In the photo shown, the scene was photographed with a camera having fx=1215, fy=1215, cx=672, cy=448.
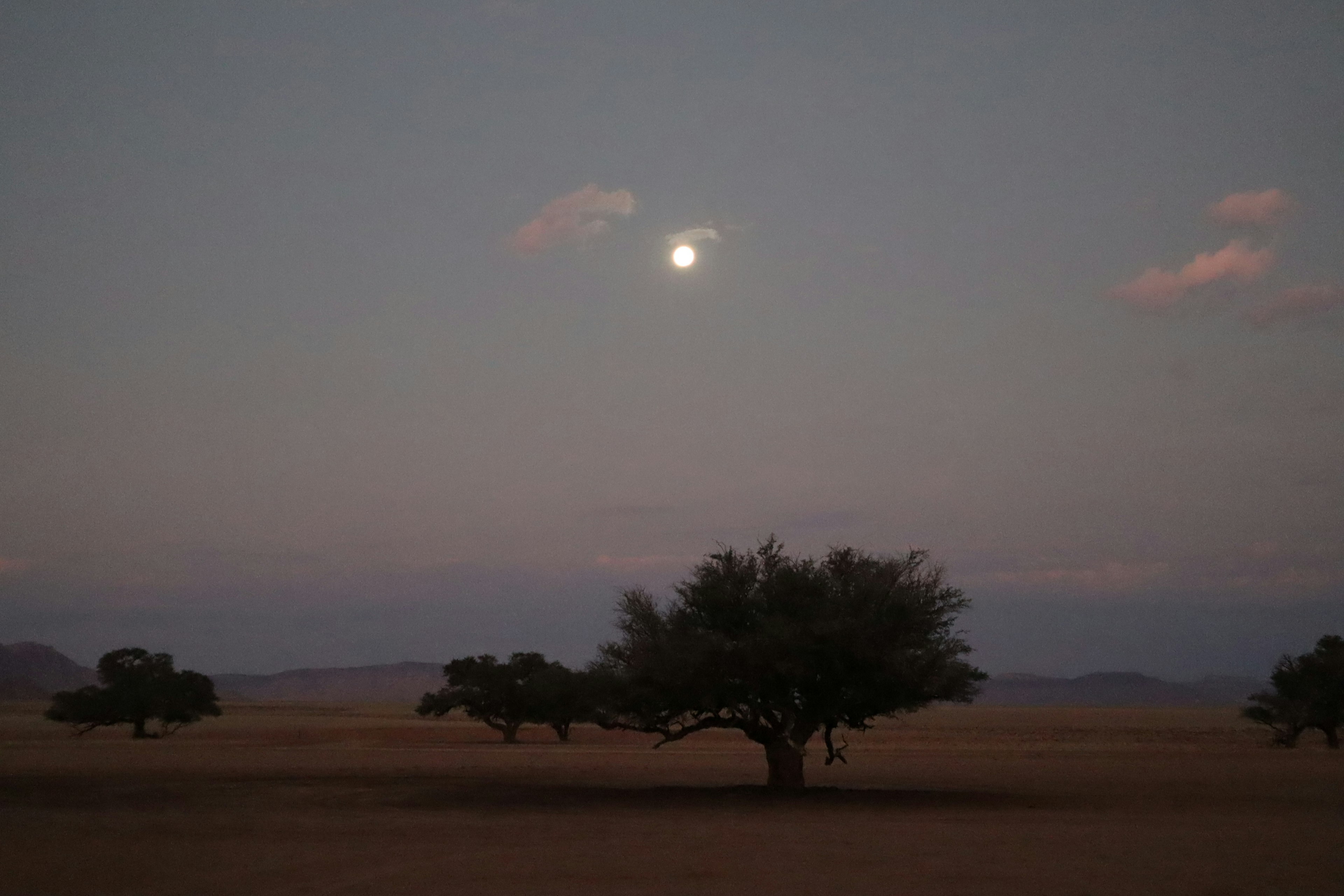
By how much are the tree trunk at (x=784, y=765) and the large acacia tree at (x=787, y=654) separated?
33 millimetres

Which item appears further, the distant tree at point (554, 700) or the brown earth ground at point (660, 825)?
the distant tree at point (554, 700)

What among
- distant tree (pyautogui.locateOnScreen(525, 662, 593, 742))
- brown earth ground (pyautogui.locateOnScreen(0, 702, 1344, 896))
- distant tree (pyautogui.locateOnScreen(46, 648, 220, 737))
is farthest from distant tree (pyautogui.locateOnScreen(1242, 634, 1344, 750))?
distant tree (pyautogui.locateOnScreen(46, 648, 220, 737))

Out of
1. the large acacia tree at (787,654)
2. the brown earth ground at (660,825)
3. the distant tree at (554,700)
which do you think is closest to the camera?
the brown earth ground at (660,825)

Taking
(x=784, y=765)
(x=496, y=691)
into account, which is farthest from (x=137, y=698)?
(x=784, y=765)

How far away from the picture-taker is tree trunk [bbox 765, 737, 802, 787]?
104 feet

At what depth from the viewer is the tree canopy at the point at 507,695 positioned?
77875 millimetres

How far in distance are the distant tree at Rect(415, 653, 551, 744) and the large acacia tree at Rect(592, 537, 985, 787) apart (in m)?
48.2

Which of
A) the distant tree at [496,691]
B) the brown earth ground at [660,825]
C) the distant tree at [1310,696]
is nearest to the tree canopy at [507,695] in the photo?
the distant tree at [496,691]

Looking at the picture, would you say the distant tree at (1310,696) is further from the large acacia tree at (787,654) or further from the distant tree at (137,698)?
the distant tree at (137,698)

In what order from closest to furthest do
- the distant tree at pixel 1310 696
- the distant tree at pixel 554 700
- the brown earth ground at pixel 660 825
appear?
the brown earth ground at pixel 660 825 → the distant tree at pixel 1310 696 → the distant tree at pixel 554 700

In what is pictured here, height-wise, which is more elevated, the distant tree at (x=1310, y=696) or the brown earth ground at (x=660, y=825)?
the distant tree at (x=1310, y=696)

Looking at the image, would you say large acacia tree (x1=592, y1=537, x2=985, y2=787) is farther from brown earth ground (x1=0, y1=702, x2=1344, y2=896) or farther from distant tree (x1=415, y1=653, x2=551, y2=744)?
distant tree (x1=415, y1=653, x2=551, y2=744)

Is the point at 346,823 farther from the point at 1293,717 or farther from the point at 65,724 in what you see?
the point at 65,724

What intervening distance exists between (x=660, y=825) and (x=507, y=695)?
5738 centimetres
